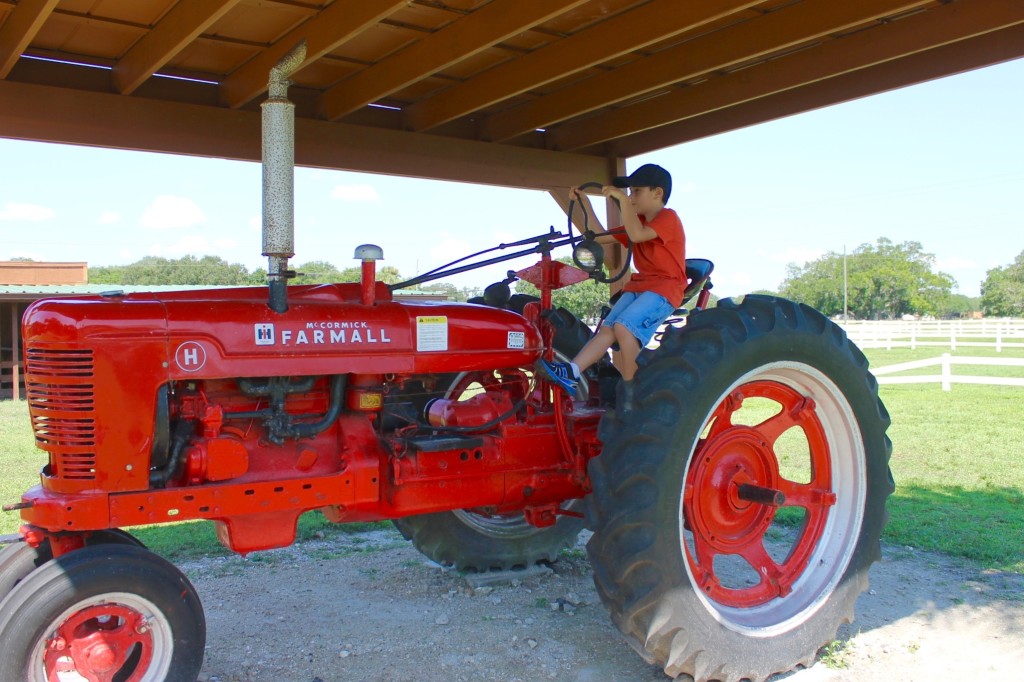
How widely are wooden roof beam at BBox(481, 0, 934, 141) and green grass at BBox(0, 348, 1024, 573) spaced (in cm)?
286

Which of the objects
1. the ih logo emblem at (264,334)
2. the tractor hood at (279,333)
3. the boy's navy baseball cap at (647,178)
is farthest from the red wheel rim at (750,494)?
the ih logo emblem at (264,334)

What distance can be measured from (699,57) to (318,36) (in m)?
2.19

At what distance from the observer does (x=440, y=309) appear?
3523 mm

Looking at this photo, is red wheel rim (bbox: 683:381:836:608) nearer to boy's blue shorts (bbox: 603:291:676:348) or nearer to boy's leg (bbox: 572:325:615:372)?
boy's blue shorts (bbox: 603:291:676:348)

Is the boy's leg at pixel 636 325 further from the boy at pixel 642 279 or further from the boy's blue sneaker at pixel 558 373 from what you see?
the boy's blue sneaker at pixel 558 373

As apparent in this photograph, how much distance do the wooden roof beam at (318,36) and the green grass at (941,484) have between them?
106 inches

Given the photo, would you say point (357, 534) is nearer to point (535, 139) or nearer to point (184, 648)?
point (184, 648)

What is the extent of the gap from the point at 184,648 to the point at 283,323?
1.10 m

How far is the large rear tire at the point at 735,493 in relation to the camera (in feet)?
10.5

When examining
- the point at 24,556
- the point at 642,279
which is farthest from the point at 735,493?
the point at 24,556

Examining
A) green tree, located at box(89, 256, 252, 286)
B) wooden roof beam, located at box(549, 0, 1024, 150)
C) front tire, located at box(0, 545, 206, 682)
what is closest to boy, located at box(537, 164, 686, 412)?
front tire, located at box(0, 545, 206, 682)

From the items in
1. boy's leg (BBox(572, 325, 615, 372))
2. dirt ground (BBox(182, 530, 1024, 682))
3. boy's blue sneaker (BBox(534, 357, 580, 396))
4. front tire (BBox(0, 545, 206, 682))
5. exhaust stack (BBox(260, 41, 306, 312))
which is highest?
exhaust stack (BBox(260, 41, 306, 312))

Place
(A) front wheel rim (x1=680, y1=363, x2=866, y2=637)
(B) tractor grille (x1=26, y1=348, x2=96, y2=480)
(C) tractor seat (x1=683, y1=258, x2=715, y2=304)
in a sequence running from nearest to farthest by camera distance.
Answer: (B) tractor grille (x1=26, y1=348, x2=96, y2=480) → (A) front wheel rim (x1=680, y1=363, x2=866, y2=637) → (C) tractor seat (x1=683, y1=258, x2=715, y2=304)

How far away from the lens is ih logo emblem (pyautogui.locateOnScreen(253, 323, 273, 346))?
10.1 feet
